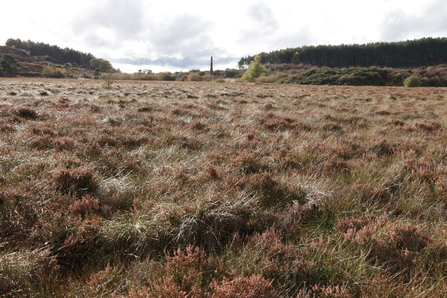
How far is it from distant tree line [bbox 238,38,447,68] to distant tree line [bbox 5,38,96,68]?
461ft

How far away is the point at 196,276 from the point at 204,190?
4.78 ft

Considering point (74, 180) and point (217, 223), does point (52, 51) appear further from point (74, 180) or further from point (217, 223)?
point (217, 223)

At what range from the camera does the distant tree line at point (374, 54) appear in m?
100

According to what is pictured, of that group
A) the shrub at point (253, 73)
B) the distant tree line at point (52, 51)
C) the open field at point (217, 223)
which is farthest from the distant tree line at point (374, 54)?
the distant tree line at point (52, 51)

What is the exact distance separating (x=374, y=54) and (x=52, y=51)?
8003 inches

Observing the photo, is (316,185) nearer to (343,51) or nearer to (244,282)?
(244,282)

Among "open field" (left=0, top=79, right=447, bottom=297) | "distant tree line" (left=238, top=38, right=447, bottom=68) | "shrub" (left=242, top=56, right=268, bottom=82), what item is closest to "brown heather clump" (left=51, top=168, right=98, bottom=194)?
"open field" (left=0, top=79, right=447, bottom=297)

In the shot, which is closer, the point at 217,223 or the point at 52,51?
the point at 217,223

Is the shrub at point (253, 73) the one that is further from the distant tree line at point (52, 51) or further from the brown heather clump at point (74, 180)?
the distant tree line at point (52, 51)

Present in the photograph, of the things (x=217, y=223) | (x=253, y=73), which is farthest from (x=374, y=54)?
(x=217, y=223)

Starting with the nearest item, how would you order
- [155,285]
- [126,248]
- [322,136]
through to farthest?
[155,285] < [126,248] < [322,136]

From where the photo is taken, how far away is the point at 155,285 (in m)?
1.62

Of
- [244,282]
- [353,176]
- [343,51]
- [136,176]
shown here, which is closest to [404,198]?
[353,176]

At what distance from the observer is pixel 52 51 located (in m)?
152
